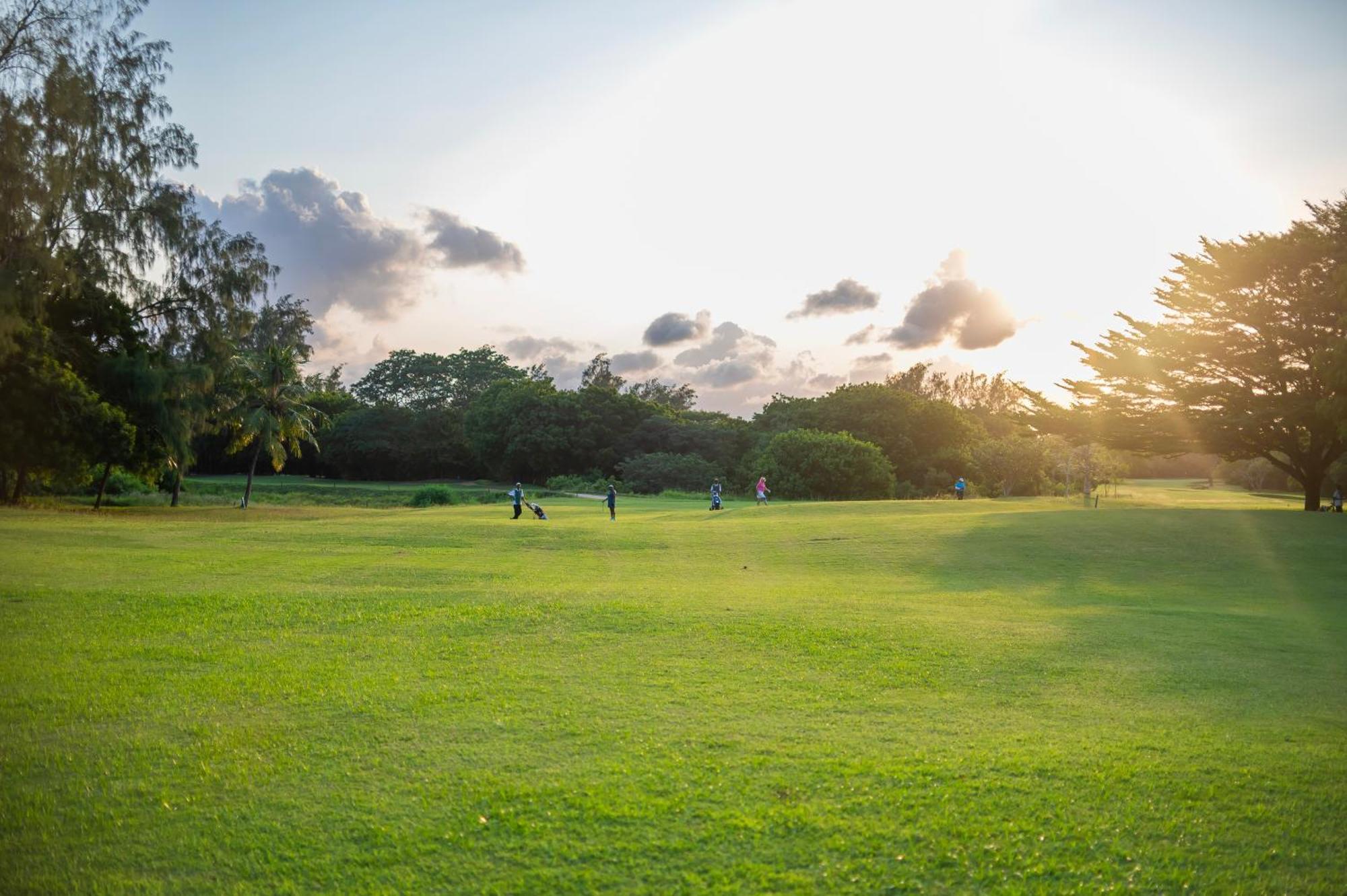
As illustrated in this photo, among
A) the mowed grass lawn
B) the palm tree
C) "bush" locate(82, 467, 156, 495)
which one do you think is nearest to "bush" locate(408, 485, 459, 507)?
the palm tree

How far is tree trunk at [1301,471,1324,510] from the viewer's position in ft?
126

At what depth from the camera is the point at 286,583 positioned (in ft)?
50.8

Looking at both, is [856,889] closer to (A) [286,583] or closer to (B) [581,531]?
(A) [286,583]

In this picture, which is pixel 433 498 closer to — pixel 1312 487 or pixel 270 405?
pixel 270 405

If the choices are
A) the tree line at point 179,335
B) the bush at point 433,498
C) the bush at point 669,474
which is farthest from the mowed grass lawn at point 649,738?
the bush at point 669,474

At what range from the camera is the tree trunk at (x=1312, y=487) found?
1515 inches

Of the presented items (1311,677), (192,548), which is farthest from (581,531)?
(1311,677)

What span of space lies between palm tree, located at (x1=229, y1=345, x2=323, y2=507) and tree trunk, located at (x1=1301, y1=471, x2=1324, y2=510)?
52354 mm

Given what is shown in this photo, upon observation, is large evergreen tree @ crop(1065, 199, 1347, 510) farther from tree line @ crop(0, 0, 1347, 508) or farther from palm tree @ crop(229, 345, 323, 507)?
palm tree @ crop(229, 345, 323, 507)

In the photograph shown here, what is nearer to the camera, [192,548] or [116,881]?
[116,881]

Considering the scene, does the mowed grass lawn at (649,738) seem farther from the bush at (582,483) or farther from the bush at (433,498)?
the bush at (582,483)

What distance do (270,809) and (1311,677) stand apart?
11.6m

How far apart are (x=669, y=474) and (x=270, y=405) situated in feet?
108

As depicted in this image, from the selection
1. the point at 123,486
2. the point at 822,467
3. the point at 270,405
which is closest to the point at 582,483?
the point at 822,467
